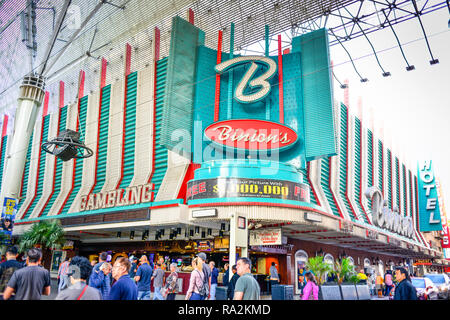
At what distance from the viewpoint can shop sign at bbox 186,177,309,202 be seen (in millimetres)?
17203

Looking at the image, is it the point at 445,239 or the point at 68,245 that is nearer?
the point at 68,245

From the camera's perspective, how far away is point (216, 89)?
2344 centimetres

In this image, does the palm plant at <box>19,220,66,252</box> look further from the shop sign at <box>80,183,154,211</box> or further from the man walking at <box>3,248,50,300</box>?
the man walking at <box>3,248,50,300</box>

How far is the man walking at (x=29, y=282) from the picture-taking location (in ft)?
17.6

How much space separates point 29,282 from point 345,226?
1986 centimetres

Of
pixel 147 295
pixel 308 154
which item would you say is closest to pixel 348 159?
pixel 308 154

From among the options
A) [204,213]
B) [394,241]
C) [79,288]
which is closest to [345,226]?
[204,213]

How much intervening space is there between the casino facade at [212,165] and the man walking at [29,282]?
31.2 feet

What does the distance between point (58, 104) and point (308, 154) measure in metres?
24.8

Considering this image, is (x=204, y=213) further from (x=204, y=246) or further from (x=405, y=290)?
(x=405, y=290)

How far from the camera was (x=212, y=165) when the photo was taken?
1839cm

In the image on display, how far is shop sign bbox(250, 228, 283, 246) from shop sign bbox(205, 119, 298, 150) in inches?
187

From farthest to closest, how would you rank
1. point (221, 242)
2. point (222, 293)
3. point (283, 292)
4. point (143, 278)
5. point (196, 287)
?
point (221, 242), point (283, 292), point (222, 293), point (143, 278), point (196, 287)

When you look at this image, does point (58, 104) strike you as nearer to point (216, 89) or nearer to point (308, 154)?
point (216, 89)
